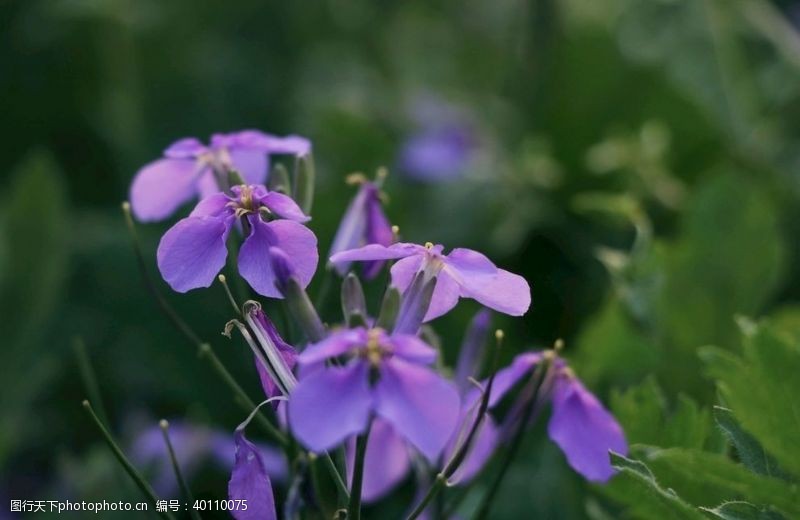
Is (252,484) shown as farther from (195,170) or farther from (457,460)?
(195,170)

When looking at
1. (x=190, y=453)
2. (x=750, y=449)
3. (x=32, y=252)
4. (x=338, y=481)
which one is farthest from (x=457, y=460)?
(x=32, y=252)

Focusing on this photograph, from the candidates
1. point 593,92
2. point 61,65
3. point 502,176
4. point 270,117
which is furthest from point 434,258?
point 61,65

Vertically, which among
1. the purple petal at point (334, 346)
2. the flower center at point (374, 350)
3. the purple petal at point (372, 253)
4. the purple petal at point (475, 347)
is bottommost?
the purple petal at point (475, 347)

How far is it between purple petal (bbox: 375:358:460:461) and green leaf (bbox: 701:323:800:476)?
7.3 inches

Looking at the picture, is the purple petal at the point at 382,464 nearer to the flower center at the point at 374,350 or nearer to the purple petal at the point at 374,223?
the purple petal at the point at 374,223

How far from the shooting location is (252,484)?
0.60m

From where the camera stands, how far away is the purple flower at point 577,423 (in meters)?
0.68

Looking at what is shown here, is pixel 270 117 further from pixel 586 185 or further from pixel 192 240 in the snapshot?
pixel 192 240

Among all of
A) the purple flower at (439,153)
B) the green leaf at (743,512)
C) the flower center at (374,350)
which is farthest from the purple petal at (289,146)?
the purple flower at (439,153)

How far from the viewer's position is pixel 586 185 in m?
1.36

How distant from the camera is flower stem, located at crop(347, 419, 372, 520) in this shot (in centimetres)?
57

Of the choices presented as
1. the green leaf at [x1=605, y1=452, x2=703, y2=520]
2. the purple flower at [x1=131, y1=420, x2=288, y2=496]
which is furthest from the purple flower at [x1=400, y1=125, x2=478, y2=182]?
the green leaf at [x1=605, y1=452, x2=703, y2=520]

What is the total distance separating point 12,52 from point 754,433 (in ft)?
4.15

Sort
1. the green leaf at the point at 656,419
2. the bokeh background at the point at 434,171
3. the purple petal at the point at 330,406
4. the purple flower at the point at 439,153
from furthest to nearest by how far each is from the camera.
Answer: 1. the purple flower at the point at 439,153
2. the bokeh background at the point at 434,171
3. the green leaf at the point at 656,419
4. the purple petal at the point at 330,406
